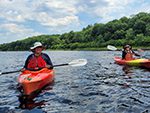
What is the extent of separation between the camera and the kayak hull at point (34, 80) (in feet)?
34.9

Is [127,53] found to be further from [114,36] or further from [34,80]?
[114,36]

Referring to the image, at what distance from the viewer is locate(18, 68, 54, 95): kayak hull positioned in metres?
10.6

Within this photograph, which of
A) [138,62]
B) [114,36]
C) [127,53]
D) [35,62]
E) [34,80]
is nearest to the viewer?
[34,80]

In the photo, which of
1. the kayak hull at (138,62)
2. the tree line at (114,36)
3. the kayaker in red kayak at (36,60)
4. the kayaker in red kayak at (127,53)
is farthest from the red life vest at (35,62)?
the tree line at (114,36)

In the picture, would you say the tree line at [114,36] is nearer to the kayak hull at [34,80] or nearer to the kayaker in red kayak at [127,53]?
the kayaker in red kayak at [127,53]

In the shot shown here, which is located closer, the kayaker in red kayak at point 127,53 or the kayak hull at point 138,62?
the kayak hull at point 138,62

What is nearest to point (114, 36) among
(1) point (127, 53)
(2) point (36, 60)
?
(1) point (127, 53)

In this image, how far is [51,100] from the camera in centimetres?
991

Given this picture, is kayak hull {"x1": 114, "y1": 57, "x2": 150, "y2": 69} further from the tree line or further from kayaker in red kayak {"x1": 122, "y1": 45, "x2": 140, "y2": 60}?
the tree line

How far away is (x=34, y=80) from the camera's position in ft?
36.2

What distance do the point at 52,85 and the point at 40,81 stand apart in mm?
1609

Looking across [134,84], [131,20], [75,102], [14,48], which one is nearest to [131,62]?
[134,84]

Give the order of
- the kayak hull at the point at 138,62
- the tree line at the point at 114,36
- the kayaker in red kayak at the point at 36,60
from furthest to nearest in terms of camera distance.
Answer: the tree line at the point at 114,36 < the kayak hull at the point at 138,62 < the kayaker in red kayak at the point at 36,60

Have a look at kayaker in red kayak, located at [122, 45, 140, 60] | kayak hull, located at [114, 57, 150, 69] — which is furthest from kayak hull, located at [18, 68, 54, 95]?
kayaker in red kayak, located at [122, 45, 140, 60]
